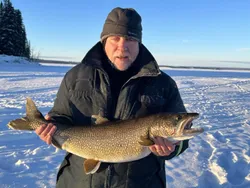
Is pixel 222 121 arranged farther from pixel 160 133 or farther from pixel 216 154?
pixel 160 133

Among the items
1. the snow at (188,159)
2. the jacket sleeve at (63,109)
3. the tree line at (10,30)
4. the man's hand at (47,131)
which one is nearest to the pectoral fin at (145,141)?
the jacket sleeve at (63,109)

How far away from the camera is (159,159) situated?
2.62 m

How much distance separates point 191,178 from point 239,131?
350 centimetres

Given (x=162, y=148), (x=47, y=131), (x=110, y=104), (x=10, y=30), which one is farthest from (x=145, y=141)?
(x=10, y=30)

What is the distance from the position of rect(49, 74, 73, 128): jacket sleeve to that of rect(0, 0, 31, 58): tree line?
4086cm

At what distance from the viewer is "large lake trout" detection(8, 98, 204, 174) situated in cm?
262

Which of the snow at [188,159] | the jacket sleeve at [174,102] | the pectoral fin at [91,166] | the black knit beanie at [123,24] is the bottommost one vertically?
the snow at [188,159]

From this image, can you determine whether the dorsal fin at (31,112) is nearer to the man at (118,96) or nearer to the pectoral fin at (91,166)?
the man at (118,96)

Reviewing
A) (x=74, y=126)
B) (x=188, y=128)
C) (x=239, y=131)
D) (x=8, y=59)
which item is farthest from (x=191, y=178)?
(x=8, y=59)

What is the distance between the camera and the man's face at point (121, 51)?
2.62m

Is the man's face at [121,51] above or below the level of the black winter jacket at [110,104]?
above

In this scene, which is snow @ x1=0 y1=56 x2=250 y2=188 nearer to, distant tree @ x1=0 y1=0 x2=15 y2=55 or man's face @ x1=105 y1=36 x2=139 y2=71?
man's face @ x1=105 y1=36 x2=139 y2=71

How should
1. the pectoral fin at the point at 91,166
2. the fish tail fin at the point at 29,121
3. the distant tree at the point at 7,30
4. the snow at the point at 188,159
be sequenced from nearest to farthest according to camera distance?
the pectoral fin at the point at 91,166 < the fish tail fin at the point at 29,121 < the snow at the point at 188,159 < the distant tree at the point at 7,30

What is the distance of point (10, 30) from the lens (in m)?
40.8
